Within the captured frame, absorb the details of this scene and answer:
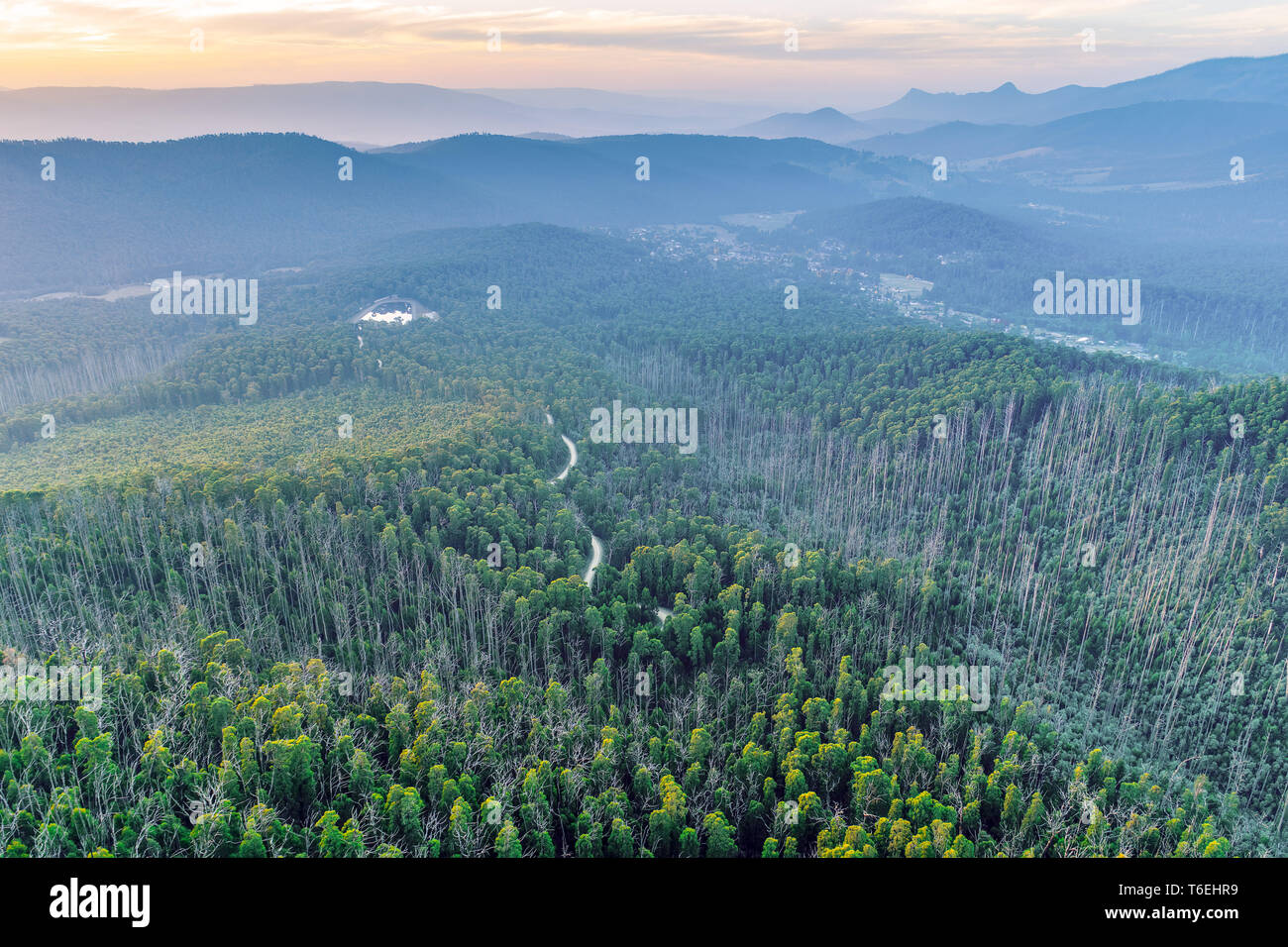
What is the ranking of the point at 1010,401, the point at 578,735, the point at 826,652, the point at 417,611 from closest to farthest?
the point at 578,735 → the point at 826,652 → the point at 417,611 → the point at 1010,401

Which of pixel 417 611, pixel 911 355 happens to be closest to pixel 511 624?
pixel 417 611

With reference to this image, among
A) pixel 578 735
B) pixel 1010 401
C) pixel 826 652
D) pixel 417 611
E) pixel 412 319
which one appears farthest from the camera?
pixel 412 319

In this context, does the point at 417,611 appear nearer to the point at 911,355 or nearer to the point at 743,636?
the point at 743,636

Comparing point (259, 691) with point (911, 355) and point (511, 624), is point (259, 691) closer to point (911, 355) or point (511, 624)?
point (511, 624)

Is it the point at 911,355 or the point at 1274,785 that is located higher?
the point at 911,355

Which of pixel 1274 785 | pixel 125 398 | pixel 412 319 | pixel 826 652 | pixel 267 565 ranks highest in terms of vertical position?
pixel 412 319

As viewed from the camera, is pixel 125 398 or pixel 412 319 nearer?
pixel 125 398
